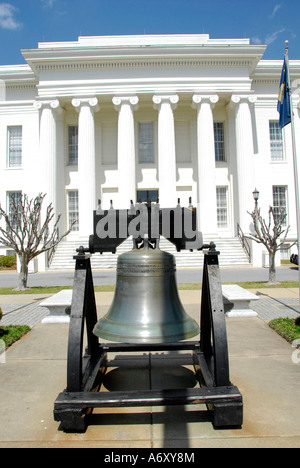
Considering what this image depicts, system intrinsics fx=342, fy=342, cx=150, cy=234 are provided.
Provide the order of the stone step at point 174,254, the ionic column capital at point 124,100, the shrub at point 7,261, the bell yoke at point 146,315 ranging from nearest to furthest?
the bell yoke at point 146,315
the stone step at point 174,254
the shrub at point 7,261
the ionic column capital at point 124,100

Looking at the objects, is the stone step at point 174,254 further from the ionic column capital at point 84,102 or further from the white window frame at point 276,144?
the ionic column capital at point 84,102

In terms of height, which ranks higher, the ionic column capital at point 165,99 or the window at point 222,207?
the ionic column capital at point 165,99

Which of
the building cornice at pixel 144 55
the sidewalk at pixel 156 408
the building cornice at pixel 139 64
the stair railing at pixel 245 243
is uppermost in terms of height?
the building cornice at pixel 144 55

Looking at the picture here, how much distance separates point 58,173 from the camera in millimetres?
24859

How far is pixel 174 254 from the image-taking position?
69.7ft

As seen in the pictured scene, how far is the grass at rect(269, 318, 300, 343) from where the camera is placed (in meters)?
5.25

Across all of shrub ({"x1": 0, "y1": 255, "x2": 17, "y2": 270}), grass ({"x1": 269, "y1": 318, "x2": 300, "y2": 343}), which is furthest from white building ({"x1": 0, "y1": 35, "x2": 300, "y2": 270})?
grass ({"x1": 269, "y1": 318, "x2": 300, "y2": 343})

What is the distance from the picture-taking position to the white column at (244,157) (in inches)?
914

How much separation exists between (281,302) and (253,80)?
70.9 feet

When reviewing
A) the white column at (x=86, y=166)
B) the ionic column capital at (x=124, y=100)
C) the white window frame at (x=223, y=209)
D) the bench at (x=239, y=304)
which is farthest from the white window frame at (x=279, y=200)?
the bench at (x=239, y=304)

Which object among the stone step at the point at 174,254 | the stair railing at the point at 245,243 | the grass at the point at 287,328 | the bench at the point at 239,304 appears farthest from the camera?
the stair railing at the point at 245,243

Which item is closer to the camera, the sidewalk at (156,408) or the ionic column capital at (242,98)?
the sidewalk at (156,408)

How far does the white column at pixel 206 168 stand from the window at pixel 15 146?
13.6 meters
